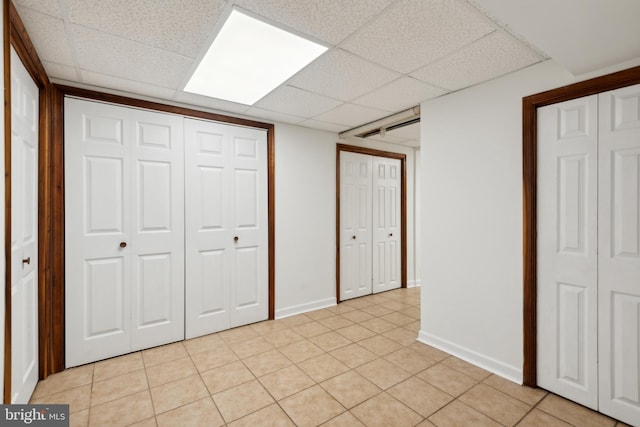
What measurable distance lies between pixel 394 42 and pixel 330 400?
252 centimetres

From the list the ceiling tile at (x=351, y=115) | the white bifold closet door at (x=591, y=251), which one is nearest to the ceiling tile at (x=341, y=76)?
the ceiling tile at (x=351, y=115)

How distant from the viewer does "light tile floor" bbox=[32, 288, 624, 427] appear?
202 cm

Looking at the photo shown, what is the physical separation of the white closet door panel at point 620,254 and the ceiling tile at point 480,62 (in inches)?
24.0

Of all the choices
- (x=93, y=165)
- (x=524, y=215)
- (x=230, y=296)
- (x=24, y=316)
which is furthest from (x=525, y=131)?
(x=24, y=316)

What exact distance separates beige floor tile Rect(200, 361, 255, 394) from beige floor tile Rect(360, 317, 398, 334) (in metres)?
1.53

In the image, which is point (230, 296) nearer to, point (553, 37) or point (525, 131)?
point (525, 131)

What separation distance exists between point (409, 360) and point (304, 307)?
65.2 inches

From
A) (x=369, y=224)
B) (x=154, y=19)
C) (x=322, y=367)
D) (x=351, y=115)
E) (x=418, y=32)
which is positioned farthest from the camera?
(x=369, y=224)

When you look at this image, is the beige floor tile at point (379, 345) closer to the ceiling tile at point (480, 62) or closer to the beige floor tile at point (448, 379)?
the beige floor tile at point (448, 379)

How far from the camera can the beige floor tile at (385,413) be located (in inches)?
77.8

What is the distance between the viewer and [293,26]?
73.2 inches

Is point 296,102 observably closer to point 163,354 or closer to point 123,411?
point 163,354

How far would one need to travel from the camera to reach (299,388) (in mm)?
2361

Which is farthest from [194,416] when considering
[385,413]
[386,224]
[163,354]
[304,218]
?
[386,224]
